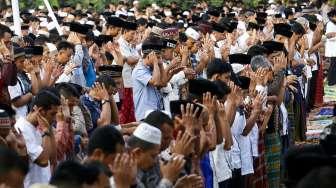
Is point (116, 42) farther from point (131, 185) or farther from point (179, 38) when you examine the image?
point (131, 185)

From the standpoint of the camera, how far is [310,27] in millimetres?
16531

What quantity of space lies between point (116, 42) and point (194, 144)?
577cm

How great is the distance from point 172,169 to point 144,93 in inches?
176

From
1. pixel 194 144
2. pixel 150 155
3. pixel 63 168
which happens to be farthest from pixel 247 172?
pixel 63 168

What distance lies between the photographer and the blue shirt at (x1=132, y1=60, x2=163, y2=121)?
980 centimetres

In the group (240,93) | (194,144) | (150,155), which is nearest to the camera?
(150,155)

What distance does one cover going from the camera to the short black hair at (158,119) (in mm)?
5889

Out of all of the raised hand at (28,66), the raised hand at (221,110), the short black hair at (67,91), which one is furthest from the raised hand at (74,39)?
the raised hand at (221,110)

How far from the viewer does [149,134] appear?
218 inches

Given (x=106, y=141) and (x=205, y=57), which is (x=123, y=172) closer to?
(x=106, y=141)

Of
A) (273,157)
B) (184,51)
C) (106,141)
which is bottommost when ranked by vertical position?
(273,157)

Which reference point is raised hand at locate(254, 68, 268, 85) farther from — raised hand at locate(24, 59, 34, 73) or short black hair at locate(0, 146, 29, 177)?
short black hair at locate(0, 146, 29, 177)

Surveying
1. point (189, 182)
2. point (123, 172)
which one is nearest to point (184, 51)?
point (189, 182)

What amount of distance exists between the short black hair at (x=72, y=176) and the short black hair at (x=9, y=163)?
28 centimetres
